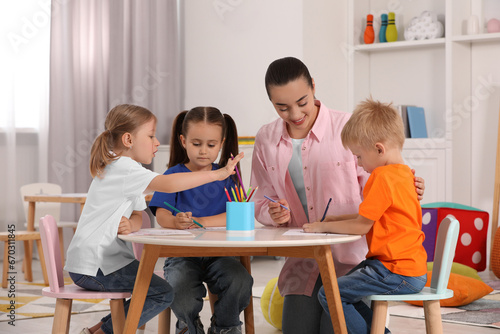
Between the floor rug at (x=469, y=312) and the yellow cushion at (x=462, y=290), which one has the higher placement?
the yellow cushion at (x=462, y=290)

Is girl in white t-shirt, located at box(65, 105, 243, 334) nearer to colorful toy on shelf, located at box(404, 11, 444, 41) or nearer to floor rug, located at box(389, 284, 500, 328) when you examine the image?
floor rug, located at box(389, 284, 500, 328)

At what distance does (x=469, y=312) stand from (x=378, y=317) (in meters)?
1.43

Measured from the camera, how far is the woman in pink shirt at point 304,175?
6.40 feet

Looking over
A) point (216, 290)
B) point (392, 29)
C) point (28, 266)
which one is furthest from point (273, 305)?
point (392, 29)

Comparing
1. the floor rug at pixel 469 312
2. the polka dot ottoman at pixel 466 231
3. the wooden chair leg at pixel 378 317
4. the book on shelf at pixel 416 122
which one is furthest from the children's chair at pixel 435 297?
the book on shelf at pixel 416 122

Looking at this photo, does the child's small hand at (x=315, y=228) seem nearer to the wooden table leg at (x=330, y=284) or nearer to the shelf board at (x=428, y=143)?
Result: the wooden table leg at (x=330, y=284)

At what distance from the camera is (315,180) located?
206cm

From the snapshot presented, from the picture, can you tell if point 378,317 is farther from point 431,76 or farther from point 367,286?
point 431,76

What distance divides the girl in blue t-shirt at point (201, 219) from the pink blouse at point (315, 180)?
0.14 meters

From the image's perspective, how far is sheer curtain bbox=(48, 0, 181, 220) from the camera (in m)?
4.71

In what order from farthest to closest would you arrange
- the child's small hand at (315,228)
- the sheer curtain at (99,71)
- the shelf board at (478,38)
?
1. the sheer curtain at (99,71)
2. the shelf board at (478,38)
3. the child's small hand at (315,228)

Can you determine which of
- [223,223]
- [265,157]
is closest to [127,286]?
[223,223]

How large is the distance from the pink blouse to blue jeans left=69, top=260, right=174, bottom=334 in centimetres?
45

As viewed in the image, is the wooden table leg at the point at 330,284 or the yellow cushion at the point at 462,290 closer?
the wooden table leg at the point at 330,284
